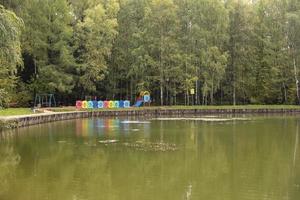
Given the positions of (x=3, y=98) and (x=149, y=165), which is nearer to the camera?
(x=149, y=165)

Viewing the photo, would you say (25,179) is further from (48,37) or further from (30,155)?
(48,37)

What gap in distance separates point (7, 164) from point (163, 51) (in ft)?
123

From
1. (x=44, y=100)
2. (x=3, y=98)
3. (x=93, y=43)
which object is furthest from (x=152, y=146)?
(x=93, y=43)

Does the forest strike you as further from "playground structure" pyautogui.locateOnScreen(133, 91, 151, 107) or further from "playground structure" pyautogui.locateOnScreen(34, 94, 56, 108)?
"playground structure" pyautogui.locateOnScreen(133, 91, 151, 107)

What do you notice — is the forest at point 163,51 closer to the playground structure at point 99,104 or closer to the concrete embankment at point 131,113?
the playground structure at point 99,104

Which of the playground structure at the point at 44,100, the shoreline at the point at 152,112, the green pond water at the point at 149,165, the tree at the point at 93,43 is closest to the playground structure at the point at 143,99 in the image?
the shoreline at the point at 152,112

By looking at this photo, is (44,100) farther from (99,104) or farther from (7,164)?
(7,164)

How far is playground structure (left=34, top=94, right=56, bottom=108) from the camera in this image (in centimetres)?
4928

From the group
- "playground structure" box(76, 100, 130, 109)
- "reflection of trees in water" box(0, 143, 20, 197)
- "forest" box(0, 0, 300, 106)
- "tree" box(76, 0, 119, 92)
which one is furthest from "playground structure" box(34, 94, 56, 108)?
"reflection of trees in water" box(0, 143, 20, 197)

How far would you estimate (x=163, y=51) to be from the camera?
178ft

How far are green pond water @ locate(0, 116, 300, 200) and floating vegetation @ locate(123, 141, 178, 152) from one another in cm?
4

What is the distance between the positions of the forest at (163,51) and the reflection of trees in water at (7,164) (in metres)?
26.5

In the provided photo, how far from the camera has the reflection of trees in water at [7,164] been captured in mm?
14567

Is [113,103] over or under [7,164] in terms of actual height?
over
